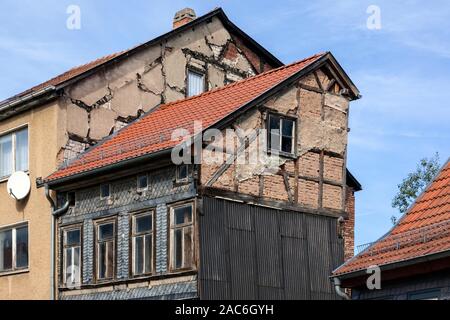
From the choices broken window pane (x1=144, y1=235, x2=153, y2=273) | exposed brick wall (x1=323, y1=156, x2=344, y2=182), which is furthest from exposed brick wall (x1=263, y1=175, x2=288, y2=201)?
broken window pane (x1=144, y1=235, x2=153, y2=273)

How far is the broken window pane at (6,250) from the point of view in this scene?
27672 mm

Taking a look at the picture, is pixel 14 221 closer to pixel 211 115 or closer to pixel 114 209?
pixel 114 209

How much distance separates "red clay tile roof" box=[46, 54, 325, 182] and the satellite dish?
1165mm

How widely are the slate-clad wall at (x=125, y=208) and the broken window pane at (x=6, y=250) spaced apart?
2.50 metres

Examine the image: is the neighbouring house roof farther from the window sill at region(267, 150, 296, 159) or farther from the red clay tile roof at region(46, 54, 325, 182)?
the window sill at region(267, 150, 296, 159)

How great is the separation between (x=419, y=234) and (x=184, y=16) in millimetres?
14414

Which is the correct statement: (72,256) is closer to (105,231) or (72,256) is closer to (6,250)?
(105,231)

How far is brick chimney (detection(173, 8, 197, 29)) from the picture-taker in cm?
2991

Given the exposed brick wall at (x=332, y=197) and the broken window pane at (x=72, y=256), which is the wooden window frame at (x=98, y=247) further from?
the exposed brick wall at (x=332, y=197)

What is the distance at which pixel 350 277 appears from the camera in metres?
18.1
